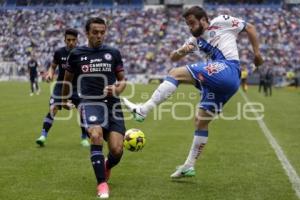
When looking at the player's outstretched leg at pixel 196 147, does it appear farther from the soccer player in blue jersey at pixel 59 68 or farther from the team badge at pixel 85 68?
the soccer player in blue jersey at pixel 59 68

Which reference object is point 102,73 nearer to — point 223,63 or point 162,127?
point 223,63

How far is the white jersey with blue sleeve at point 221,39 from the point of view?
810 centimetres

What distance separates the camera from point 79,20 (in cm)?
6562

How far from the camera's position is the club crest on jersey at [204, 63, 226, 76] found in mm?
7832

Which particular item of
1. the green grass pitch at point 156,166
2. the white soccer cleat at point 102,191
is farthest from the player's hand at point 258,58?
the white soccer cleat at point 102,191

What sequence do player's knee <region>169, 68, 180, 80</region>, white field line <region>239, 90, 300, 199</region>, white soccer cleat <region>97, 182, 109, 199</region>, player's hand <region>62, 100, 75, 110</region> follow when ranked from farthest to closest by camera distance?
player's hand <region>62, 100, 75, 110</region>
white field line <region>239, 90, 300, 199</region>
player's knee <region>169, 68, 180, 80</region>
white soccer cleat <region>97, 182, 109, 199</region>

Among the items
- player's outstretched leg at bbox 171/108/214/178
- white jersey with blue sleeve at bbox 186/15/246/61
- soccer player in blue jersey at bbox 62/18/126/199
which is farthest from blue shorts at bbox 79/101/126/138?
white jersey with blue sleeve at bbox 186/15/246/61

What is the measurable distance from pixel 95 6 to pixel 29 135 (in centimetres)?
5388

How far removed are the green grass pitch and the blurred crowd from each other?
40.9m

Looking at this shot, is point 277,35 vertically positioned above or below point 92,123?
below

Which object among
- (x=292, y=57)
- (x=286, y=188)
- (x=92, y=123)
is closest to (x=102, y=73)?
(x=92, y=123)

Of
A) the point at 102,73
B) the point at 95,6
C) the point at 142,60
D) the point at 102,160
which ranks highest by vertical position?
the point at 102,73

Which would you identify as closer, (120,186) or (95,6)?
(120,186)

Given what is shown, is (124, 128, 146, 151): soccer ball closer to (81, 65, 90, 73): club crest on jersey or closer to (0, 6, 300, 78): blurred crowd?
(81, 65, 90, 73): club crest on jersey
